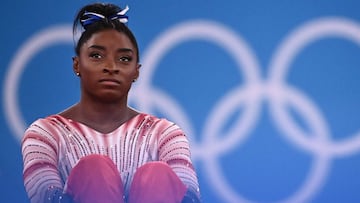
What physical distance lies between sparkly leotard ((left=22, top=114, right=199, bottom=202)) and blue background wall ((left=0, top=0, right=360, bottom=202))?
3.93ft

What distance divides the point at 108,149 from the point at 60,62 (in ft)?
4.30

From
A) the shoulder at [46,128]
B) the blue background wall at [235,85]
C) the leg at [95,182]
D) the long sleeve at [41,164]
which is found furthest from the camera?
the blue background wall at [235,85]

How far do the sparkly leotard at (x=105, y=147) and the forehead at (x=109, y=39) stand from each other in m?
0.24

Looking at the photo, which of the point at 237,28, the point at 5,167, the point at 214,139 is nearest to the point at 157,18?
the point at 237,28

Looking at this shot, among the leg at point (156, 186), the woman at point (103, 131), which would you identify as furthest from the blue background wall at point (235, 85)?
the leg at point (156, 186)

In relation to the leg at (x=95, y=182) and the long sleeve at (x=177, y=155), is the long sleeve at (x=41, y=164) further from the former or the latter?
the long sleeve at (x=177, y=155)

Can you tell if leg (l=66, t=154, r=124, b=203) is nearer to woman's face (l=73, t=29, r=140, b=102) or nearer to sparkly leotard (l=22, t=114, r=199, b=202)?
sparkly leotard (l=22, t=114, r=199, b=202)

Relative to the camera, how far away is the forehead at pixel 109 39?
2107 mm

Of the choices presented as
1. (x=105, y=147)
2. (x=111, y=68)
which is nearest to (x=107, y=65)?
(x=111, y=68)

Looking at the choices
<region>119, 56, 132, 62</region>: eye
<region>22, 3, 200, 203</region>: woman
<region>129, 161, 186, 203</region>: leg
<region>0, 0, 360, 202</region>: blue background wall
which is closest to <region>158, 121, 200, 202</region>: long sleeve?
<region>22, 3, 200, 203</region>: woman

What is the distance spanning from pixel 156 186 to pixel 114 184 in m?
0.11

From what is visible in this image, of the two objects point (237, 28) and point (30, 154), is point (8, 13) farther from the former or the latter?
point (30, 154)

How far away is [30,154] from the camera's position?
2.03 m

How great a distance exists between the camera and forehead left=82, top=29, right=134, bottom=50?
83.0 inches
